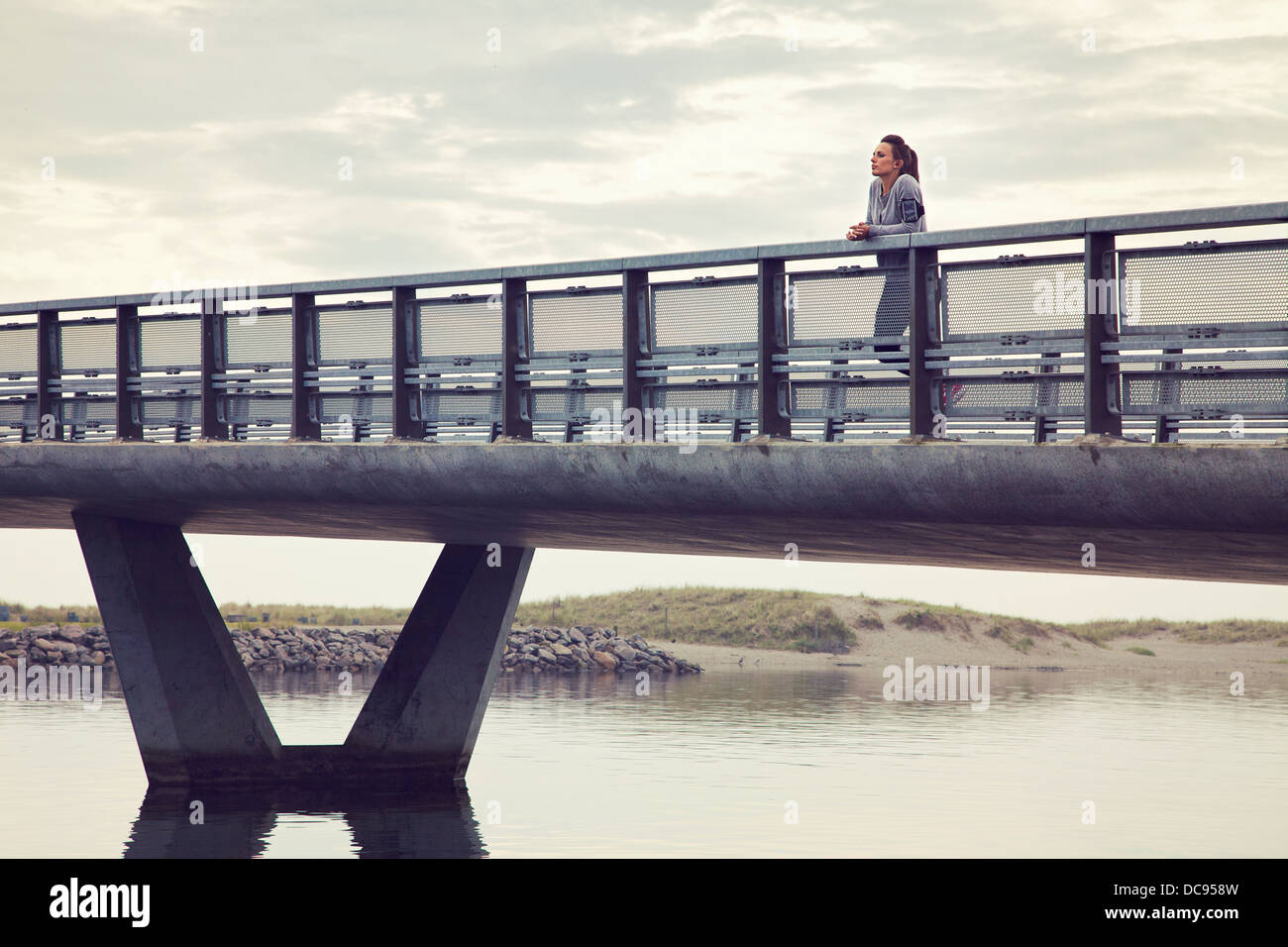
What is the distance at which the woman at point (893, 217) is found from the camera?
1422 centimetres

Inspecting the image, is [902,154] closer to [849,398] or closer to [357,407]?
[849,398]

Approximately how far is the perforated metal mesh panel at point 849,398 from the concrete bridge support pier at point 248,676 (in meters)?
10.8

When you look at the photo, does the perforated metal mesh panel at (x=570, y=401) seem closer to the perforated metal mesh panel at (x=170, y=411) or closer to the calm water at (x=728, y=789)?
the perforated metal mesh panel at (x=170, y=411)

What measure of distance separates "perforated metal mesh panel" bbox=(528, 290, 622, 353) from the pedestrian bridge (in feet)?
0.11

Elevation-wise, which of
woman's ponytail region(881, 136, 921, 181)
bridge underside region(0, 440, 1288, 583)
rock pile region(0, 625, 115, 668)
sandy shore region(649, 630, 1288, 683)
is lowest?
sandy shore region(649, 630, 1288, 683)

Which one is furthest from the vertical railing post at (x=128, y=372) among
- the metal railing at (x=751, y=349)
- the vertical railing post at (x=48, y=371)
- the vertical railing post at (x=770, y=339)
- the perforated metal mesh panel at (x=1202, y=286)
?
the perforated metal mesh panel at (x=1202, y=286)

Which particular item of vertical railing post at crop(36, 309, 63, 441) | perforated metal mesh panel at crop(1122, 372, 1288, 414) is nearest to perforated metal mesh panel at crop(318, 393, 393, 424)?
vertical railing post at crop(36, 309, 63, 441)

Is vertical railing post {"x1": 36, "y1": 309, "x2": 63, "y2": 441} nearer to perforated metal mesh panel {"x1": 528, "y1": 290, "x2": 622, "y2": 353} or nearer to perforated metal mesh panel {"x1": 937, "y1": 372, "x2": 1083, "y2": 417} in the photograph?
perforated metal mesh panel {"x1": 528, "y1": 290, "x2": 622, "y2": 353}

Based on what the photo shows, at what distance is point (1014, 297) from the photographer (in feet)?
44.2

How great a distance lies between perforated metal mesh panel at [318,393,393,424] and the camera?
18.2 m

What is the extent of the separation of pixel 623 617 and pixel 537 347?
249 ft

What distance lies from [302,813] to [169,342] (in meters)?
7.25

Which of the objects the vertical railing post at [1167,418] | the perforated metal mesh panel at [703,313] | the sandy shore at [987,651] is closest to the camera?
the vertical railing post at [1167,418]
